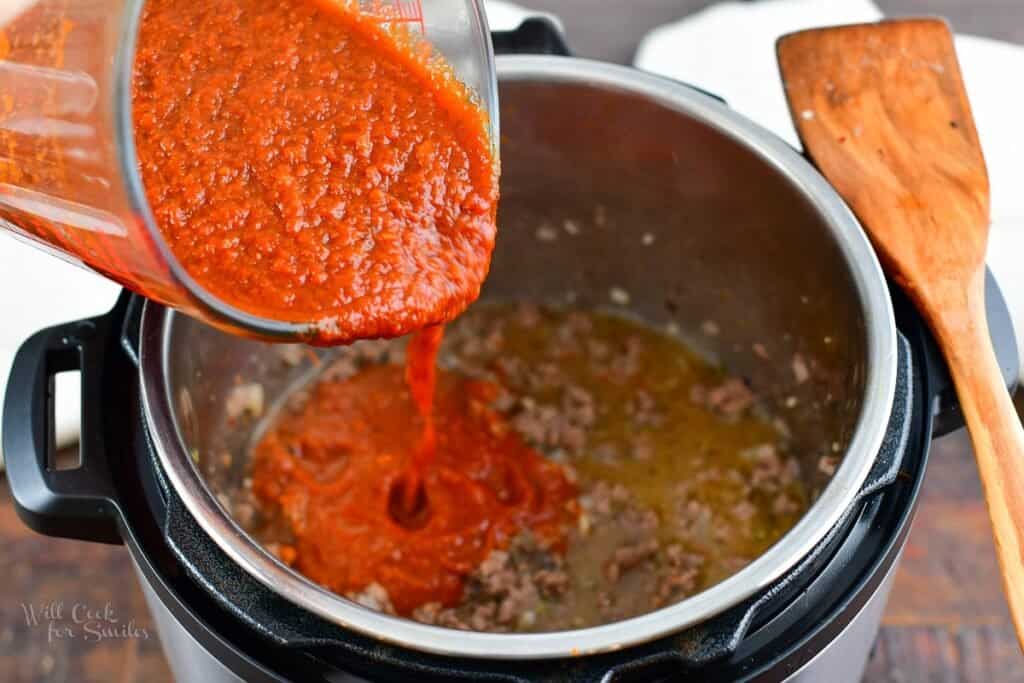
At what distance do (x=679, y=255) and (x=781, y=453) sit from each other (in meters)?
0.33

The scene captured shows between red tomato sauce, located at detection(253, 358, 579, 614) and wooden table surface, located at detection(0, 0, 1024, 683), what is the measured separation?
321mm

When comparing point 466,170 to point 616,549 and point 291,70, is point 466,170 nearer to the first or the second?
point 291,70

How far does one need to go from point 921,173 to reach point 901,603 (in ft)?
2.28

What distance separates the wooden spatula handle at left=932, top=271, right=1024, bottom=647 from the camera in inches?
44.8

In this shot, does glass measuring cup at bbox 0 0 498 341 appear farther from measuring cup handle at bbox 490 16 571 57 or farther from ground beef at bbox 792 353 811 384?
ground beef at bbox 792 353 811 384

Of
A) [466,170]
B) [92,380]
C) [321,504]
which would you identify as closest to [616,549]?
[321,504]

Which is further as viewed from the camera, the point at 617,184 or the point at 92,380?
the point at 617,184

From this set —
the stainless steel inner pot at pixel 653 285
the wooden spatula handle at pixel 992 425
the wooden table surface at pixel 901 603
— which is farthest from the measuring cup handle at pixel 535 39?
the wooden table surface at pixel 901 603

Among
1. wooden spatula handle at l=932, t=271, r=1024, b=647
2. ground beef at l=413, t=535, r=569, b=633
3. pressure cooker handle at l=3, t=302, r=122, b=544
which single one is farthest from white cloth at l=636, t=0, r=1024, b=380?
pressure cooker handle at l=3, t=302, r=122, b=544

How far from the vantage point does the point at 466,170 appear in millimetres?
1239

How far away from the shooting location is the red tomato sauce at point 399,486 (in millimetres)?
1549

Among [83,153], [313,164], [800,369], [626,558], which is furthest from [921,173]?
[83,153]

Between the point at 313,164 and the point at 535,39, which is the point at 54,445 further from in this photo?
the point at 535,39

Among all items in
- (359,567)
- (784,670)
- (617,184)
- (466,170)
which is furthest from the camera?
(617,184)
